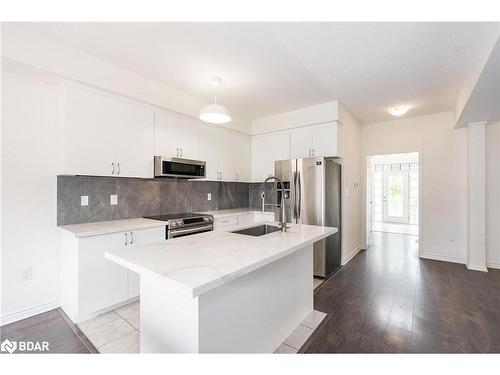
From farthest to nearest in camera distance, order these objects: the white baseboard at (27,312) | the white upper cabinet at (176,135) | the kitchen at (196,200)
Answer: the white upper cabinet at (176,135)
the white baseboard at (27,312)
the kitchen at (196,200)

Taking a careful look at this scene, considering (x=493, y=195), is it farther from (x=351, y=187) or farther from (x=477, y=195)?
(x=351, y=187)

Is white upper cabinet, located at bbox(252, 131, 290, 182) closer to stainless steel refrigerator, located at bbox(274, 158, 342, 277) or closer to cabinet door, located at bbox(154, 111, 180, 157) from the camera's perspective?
stainless steel refrigerator, located at bbox(274, 158, 342, 277)

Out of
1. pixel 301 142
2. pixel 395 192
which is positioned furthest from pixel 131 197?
pixel 395 192

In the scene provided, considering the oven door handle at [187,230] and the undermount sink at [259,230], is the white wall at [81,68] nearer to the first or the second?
the oven door handle at [187,230]

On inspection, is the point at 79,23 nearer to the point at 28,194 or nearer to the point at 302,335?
the point at 28,194

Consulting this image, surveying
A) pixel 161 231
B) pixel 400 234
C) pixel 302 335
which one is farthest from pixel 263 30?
pixel 400 234

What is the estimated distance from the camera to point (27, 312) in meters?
2.22

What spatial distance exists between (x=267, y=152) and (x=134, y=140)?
2313mm

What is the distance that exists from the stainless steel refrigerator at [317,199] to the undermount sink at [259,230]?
1.23 metres

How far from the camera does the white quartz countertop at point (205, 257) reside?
1033mm

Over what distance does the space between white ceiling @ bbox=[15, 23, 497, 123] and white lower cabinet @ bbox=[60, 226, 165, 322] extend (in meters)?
1.77

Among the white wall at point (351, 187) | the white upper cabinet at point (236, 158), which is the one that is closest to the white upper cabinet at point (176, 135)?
the white upper cabinet at point (236, 158)

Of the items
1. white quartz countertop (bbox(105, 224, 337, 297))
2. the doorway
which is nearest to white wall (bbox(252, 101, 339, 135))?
white quartz countertop (bbox(105, 224, 337, 297))

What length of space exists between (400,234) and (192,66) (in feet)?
21.7
